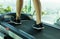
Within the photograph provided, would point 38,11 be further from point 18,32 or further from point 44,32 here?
point 18,32

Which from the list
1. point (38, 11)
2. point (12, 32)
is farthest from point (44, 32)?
point (12, 32)

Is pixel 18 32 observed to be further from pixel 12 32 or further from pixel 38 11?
pixel 38 11

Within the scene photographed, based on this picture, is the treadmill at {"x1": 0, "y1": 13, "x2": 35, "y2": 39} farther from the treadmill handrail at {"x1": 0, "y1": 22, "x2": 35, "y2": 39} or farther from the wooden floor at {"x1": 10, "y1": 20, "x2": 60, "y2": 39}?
the wooden floor at {"x1": 10, "y1": 20, "x2": 60, "y2": 39}

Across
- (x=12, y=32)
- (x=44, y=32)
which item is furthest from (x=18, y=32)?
(x=44, y=32)

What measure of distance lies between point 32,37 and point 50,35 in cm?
35

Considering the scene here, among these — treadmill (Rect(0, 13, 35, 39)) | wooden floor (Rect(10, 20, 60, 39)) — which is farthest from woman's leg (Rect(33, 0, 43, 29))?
treadmill (Rect(0, 13, 35, 39))

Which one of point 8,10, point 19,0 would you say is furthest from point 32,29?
point 8,10

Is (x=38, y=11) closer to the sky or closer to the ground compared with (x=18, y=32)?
closer to the sky

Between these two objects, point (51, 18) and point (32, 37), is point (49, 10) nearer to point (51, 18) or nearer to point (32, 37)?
point (51, 18)

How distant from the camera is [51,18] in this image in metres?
3.44

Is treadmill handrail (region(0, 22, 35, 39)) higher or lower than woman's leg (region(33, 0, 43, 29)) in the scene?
lower

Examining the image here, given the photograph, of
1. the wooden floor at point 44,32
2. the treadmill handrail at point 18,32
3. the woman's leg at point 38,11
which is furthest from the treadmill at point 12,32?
the woman's leg at point 38,11

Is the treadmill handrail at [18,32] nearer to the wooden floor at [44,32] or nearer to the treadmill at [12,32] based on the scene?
the treadmill at [12,32]

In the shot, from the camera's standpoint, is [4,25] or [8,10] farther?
[8,10]
